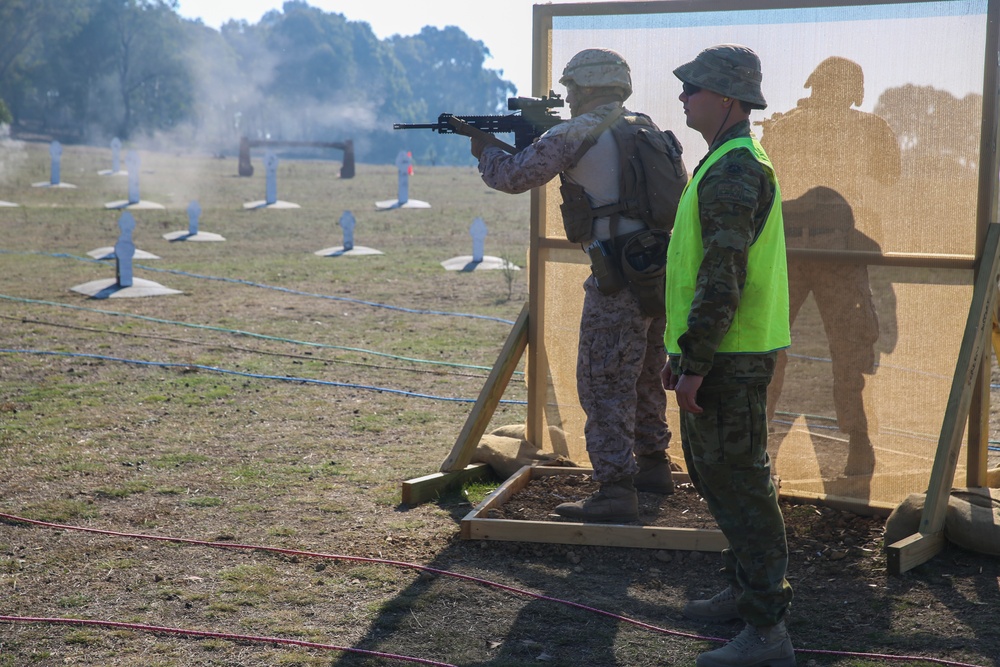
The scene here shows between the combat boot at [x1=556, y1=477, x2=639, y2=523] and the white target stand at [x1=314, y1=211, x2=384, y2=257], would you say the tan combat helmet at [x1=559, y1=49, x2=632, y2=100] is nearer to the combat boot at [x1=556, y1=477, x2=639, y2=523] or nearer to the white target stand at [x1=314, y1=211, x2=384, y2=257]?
the combat boot at [x1=556, y1=477, x2=639, y2=523]

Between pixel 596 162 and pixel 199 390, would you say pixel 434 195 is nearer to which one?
pixel 199 390

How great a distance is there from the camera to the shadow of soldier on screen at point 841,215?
489cm

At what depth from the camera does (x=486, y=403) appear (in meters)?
5.40

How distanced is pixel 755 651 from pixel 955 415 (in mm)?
1651

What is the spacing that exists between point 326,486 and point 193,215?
1338cm

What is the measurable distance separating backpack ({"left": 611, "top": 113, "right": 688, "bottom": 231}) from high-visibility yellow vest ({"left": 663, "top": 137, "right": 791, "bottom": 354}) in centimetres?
123

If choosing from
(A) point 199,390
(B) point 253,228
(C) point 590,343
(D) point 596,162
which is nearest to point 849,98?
(D) point 596,162

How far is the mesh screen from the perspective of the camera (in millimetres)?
4715

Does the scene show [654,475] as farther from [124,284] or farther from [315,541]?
[124,284]

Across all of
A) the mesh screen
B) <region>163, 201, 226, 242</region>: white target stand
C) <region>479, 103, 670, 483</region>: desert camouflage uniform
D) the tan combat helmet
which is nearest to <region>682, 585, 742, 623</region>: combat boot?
<region>479, 103, 670, 483</region>: desert camouflage uniform

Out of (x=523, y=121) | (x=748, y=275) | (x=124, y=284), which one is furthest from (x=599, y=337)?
(x=124, y=284)

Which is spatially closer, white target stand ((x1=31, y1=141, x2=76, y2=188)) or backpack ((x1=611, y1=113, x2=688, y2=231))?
backpack ((x1=611, y1=113, x2=688, y2=231))

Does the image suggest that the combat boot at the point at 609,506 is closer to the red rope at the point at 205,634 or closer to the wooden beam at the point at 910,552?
the wooden beam at the point at 910,552

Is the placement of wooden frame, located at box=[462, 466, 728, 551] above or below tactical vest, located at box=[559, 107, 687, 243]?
below
